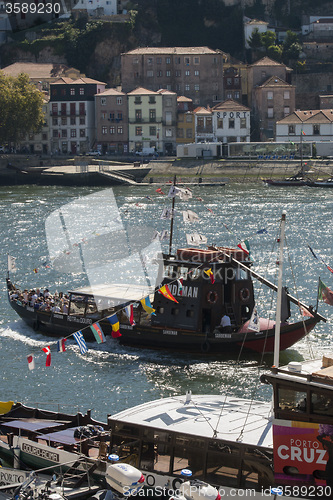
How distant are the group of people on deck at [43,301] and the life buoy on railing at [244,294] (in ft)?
26.3

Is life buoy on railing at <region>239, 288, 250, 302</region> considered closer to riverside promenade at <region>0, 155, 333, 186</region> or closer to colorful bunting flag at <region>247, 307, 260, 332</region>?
colorful bunting flag at <region>247, 307, 260, 332</region>

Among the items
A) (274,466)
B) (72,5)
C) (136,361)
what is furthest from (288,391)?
(72,5)

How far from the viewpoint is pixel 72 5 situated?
472 feet

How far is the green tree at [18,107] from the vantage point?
372 feet

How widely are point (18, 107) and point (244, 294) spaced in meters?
83.1

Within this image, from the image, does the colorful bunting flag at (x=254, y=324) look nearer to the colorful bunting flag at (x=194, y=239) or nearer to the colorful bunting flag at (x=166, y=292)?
the colorful bunting flag at (x=166, y=292)

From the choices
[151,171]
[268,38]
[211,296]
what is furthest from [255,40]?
[211,296]

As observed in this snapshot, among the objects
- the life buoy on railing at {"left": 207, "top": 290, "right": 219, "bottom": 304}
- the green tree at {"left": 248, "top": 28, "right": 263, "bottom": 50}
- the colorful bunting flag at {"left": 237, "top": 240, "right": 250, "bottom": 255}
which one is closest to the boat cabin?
the life buoy on railing at {"left": 207, "top": 290, "right": 219, "bottom": 304}

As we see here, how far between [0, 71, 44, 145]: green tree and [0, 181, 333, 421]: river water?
26058 mm

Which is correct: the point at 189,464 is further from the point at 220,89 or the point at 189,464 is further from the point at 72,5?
the point at 72,5

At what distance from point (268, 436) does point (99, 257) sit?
131 ft

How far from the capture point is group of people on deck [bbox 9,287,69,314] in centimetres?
3903

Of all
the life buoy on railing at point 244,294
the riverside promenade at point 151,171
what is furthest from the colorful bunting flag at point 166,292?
the riverside promenade at point 151,171

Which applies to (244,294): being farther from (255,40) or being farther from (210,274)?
(255,40)
